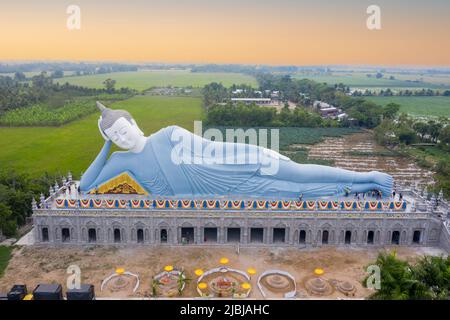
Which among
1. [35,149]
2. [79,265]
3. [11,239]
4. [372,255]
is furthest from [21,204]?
[35,149]

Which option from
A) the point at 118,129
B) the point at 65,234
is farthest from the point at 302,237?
the point at 65,234

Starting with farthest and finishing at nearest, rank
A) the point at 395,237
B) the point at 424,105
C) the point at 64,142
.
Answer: the point at 424,105 < the point at 64,142 < the point at 395,237

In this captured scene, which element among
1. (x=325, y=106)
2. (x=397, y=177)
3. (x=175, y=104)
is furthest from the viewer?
(x=175, y=104)

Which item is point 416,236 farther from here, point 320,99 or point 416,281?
point 320,99

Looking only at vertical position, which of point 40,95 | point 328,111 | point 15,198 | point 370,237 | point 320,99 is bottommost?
point 370,237

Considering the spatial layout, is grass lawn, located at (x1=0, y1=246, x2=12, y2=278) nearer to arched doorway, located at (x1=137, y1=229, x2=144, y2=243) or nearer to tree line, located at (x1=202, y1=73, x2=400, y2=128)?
arched doorway, located at (x1=137, y1=229, x2=144, y2=243)

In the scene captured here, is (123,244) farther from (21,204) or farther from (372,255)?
(372,255)
